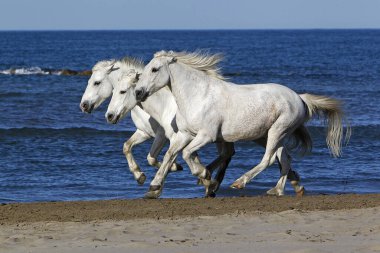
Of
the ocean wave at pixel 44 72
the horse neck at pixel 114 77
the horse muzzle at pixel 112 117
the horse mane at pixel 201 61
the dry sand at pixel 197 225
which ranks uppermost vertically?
the horse mane at pixel 201 61

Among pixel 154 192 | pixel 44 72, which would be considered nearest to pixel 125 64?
pixel 154 192

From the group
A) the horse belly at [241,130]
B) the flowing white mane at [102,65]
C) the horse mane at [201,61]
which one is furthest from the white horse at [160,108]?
the horse belly at [241,130]

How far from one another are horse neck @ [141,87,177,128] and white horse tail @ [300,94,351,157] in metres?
1.63

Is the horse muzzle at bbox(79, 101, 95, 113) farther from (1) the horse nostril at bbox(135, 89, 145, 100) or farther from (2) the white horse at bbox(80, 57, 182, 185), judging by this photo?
(1) the horse nostril at bbox(135, 89, 145, 100)

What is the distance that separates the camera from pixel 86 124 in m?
22.1

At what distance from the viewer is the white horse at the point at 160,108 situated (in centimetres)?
1155

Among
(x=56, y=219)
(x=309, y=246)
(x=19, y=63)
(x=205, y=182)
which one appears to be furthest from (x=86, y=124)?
(x=19, y=63)

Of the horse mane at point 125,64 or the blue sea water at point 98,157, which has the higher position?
the horse mane at point 125,64

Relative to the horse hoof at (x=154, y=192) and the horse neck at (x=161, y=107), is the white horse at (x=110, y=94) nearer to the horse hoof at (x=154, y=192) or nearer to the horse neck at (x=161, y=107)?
the horse neck at (x=161, y=107)

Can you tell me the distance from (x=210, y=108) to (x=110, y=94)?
1.63 meters

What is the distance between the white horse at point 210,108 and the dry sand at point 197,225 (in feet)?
2.03

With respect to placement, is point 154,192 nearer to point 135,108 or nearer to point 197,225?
point 135,108

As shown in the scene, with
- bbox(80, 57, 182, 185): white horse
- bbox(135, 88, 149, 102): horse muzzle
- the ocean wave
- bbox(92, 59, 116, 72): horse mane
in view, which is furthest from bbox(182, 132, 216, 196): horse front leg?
the ocean wave

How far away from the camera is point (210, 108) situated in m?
11.1
